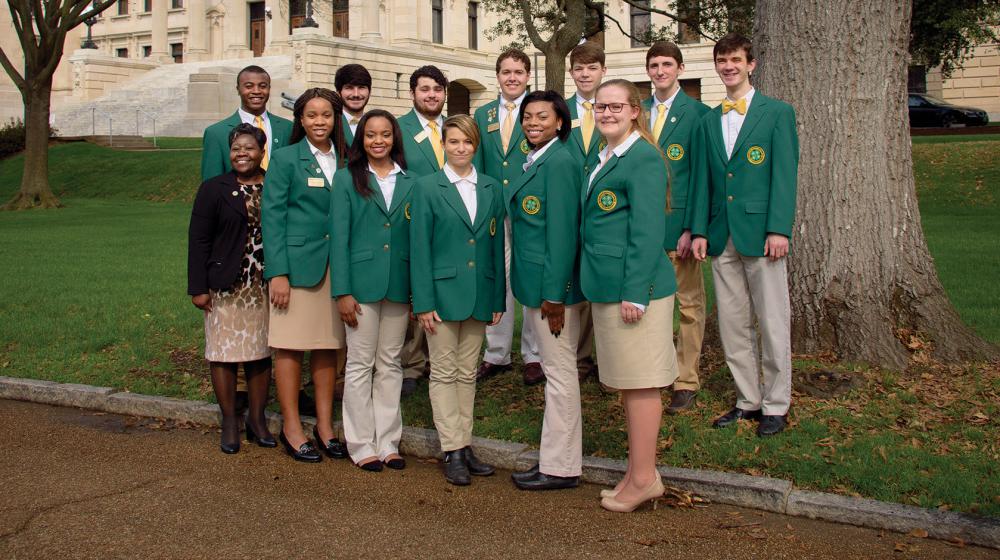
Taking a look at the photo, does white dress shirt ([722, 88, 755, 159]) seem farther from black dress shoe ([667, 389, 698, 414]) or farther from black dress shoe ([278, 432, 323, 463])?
black dress shoe ([278, 432, 323, 463])

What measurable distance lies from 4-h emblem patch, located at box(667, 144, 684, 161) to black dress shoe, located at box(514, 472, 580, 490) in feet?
7.37

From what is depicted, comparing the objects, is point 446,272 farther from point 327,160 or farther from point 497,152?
point 497,152

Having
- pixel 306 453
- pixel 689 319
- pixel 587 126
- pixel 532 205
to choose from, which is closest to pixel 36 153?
pixel 587 126

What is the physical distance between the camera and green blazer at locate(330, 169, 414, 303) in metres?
5.55

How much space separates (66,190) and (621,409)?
28.0 metres

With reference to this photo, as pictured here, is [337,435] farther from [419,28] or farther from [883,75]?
[419,28]

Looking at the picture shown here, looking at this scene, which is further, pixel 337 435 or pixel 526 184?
pixel 337 435

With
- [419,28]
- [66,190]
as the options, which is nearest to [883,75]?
[66,190]

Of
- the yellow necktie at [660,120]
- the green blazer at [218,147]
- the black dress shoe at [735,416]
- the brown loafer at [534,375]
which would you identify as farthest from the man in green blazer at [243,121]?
the black dress shoe at [735,416]

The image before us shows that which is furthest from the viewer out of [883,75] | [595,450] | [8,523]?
[883,75]

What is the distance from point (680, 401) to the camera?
20.5 ft

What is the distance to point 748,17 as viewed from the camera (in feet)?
85.8

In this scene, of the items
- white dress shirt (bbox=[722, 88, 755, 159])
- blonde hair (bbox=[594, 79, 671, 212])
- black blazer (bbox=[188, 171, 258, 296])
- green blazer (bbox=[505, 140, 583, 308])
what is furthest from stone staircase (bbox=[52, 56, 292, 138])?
blonde hair (bbox=[594, 79, 671, 212])

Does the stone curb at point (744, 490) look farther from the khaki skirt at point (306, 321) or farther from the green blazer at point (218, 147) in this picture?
the green blazer at point (218, 147)
